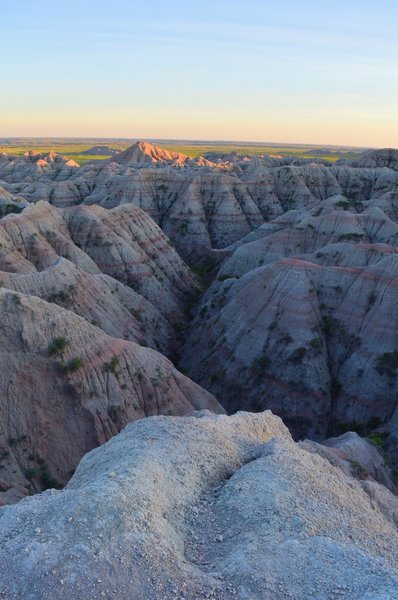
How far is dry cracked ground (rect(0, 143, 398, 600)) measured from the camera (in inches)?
488

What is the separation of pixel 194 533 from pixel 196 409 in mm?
20305

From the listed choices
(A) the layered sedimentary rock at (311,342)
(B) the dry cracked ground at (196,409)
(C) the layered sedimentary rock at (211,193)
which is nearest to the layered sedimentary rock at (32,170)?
(C) the layered sedimentary rock at (211,193)

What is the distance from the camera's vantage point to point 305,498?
1616 centimetres

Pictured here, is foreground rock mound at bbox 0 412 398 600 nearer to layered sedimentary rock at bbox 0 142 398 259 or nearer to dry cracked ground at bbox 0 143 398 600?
dry cracked ground at bbox 0 143 398 600

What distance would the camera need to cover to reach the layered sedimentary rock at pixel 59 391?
2931 cm

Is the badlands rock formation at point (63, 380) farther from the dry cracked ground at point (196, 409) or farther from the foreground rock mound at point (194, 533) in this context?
the foreground rock mound at point (194, 533)

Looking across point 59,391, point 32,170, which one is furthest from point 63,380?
point 32,170

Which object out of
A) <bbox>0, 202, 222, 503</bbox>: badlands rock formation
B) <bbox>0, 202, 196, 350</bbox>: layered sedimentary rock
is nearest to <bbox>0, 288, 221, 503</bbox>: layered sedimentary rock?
<bbox>0, 202, 222, 503</bbox>: badlands rock formation

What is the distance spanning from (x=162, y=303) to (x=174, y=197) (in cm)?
3751

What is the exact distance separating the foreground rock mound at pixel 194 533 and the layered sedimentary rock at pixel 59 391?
1155 cm

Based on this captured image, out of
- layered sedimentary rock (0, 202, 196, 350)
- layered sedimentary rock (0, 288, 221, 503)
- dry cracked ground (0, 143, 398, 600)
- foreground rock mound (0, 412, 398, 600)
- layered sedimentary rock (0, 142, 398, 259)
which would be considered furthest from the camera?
layered sedimentary rock (0, 142, 398, 259)

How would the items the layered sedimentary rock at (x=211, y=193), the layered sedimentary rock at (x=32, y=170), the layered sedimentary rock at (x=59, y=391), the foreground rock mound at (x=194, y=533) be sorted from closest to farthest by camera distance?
the foreground rock mound at (x=194, y=533) → the layered sedimentary rock at (x=59, y=391) → the layered sedimentary rock at (x=211, y=193) → the layered sedimentary rock at (x=32, y=170)

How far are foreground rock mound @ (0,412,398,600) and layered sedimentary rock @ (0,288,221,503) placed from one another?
11547 millimetres

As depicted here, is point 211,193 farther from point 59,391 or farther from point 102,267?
point 59,391
